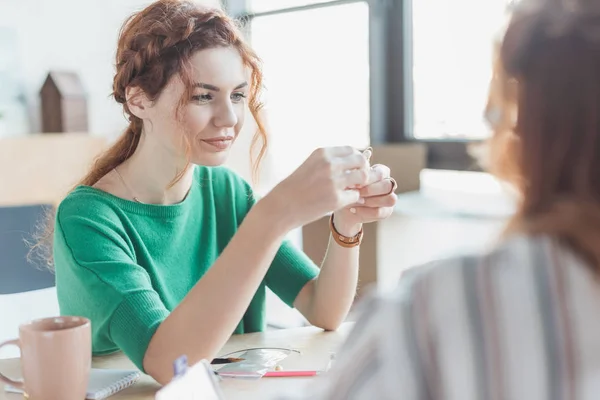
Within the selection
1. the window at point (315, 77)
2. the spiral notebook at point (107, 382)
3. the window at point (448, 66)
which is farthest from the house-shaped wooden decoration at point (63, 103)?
the spiral notebook at point (107, 382)

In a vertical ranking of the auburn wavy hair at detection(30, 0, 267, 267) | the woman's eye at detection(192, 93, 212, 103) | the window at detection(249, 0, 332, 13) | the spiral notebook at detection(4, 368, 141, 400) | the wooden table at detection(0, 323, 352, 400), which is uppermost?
the window at detection(249, 0, 332, 13)

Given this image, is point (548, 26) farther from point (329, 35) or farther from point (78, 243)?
point (329, 35)

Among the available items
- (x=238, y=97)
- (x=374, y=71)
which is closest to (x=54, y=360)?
(x=238, y=97)

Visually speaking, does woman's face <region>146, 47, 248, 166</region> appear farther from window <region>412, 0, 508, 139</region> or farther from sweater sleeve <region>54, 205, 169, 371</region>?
window <region>412, 0, 508, 139</region>

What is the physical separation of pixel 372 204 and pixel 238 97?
35 centimetres

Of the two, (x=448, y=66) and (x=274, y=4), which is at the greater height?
(x=274, y=4)

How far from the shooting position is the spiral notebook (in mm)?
891

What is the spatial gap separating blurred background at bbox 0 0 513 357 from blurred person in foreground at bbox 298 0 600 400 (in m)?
1.71

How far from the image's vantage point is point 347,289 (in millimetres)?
1268

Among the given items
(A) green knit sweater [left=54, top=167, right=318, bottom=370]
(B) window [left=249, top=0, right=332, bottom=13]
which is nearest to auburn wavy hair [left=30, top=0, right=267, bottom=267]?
(A) green knit sweater [left=54, top=167, right=318, bottom=370]

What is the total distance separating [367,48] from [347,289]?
66.8 inches

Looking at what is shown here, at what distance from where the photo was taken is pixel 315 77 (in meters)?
3.09

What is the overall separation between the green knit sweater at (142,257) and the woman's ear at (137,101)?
0.17 metres

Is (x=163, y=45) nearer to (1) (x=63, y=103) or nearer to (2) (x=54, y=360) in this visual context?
(2) (x=54, y=360)
